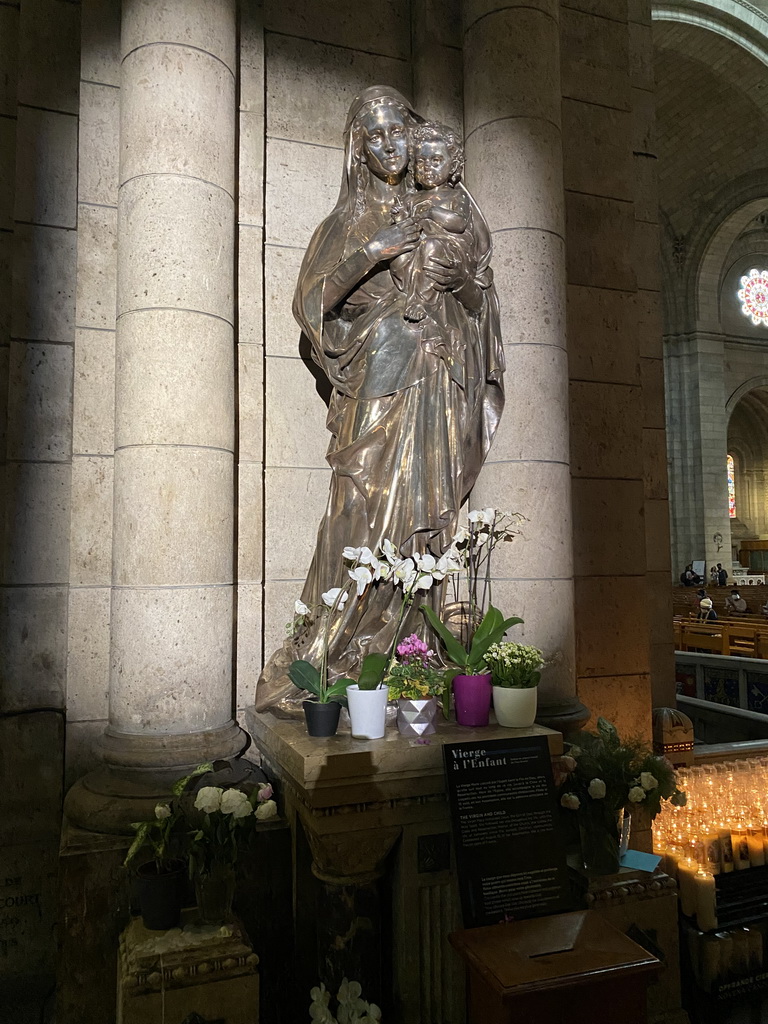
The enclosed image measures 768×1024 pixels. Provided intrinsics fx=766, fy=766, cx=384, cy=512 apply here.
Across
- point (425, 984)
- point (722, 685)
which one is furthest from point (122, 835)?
point (722, 685)

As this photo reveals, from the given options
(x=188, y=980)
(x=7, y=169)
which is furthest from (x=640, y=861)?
(x=7, y=169)

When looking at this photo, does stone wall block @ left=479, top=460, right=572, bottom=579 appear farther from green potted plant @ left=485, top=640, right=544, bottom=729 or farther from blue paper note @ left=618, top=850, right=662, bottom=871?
blue paper note @ left=618, top=850, right=662, bottom=871

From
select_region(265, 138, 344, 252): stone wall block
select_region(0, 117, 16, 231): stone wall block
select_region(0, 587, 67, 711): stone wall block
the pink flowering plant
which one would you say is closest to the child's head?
select_region(265, 138, 344, 252): stone wall block

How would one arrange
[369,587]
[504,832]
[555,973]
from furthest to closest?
[369,587] < [504,832] < [555,973]

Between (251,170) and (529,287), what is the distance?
1.70 m

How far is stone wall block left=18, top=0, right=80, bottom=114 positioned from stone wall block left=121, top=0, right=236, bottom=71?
484 mm

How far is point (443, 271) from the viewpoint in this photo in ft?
12.1

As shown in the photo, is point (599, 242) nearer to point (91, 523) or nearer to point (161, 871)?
point (91, 523)

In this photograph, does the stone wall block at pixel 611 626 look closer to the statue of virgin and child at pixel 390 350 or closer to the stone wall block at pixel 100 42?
the statue of virgin and child at pixel 390 350

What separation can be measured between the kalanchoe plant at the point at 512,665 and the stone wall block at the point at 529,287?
1831 mm

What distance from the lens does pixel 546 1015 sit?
2420mm

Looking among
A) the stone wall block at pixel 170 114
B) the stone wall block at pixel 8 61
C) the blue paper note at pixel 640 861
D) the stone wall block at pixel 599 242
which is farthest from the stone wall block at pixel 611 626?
the stone wall block at pixel 8 61

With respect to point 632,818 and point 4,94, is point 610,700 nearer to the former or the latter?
point 632,818

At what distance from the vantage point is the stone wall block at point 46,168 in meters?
3.88
